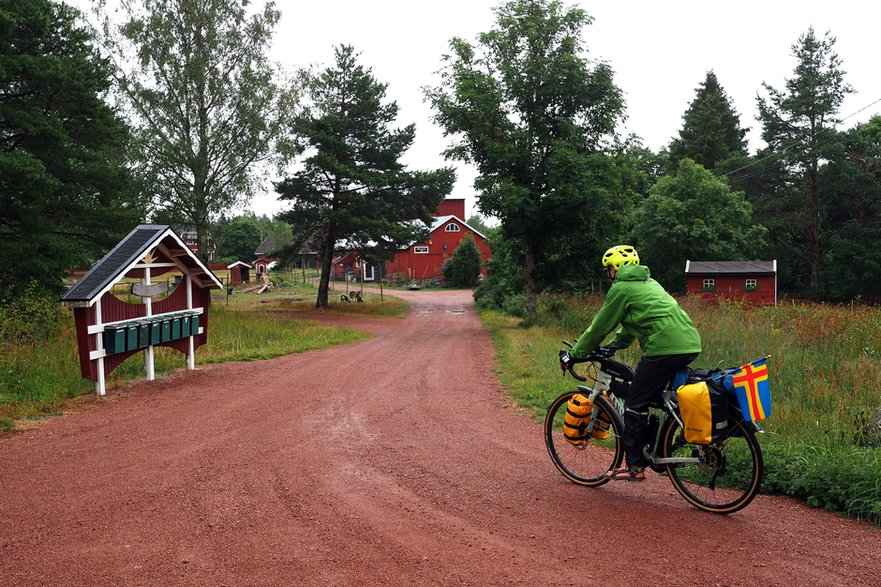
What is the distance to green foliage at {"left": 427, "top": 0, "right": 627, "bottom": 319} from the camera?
23141 millimetres

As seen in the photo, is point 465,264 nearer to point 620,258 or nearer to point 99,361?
point 99,361

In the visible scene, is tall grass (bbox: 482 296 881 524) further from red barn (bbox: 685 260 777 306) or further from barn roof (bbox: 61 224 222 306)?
red barn (bbox: 685 260 777 306)

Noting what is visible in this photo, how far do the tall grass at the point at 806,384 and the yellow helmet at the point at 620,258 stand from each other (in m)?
2.13

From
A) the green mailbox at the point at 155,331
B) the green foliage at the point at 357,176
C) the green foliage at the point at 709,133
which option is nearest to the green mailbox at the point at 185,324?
the green mailbox at the point at 155,331

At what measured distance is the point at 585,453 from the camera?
19.0 ft

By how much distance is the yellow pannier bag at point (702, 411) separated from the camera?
4.56 metres

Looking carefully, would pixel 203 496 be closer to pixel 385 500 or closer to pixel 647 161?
pixel 385 500

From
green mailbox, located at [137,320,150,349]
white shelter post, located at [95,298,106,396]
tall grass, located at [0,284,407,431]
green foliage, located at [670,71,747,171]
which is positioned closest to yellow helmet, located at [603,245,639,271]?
tall grass, located at [0,284,407,431]

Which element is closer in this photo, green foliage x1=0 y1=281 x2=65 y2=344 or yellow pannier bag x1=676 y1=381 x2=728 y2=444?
yellow pannier bag x1=676 y1=381 x2=728 y2=444

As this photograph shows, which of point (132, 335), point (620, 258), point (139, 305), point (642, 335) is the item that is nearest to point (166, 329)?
point (139, 305)

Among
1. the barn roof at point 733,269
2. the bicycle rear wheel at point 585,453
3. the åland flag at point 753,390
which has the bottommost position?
the bicycle rear wheel at point 585,453

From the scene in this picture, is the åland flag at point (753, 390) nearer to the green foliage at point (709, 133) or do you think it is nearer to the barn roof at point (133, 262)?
the barn roof at point (133, 262)

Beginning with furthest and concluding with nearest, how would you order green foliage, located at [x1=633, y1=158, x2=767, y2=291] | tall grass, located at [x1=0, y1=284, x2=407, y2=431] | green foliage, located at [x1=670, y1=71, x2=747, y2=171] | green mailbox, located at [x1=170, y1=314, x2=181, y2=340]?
1. green foliage, located at [x1=670, y1=71, x2=747, y2=171]
2. green foliage, located at [x1=633, y1=158, x2=767, y2=291]
3. green mailbox, located at [x1=170, y1=314, x2=181, y2=340]
4. tall grass, located at [x1=0, y1=284, x2=407, y2=431]

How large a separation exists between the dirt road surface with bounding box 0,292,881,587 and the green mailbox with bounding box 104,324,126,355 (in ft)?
5.29
